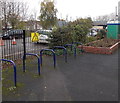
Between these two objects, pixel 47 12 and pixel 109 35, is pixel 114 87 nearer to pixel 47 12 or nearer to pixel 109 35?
pixel 109 35

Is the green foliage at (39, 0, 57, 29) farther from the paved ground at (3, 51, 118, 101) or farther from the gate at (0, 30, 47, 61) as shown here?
the paved ground at (3, 51, 118, 101)

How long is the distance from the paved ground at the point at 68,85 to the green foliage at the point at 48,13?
2238cm

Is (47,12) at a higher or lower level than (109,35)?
higher

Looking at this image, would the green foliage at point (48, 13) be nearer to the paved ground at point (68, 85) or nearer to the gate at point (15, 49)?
Result: the gate at point (15, 49)

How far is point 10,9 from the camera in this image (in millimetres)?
21516

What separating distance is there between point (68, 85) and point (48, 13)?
2458 centimetres

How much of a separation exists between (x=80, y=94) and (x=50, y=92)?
70 centimetres

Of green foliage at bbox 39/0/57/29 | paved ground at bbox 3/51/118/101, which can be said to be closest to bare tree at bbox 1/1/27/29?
green foliage at bbox 39/0/57/29

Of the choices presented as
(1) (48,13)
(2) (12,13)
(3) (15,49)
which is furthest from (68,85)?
(1) (48,13)

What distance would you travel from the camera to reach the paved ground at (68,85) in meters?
3.27

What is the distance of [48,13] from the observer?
27125mm

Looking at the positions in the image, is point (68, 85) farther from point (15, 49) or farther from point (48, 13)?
point (48, 13)

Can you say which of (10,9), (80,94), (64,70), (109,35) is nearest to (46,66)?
(64,70)

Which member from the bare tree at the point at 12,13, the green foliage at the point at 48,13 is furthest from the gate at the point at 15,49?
the green foliage at the point at 48,13
